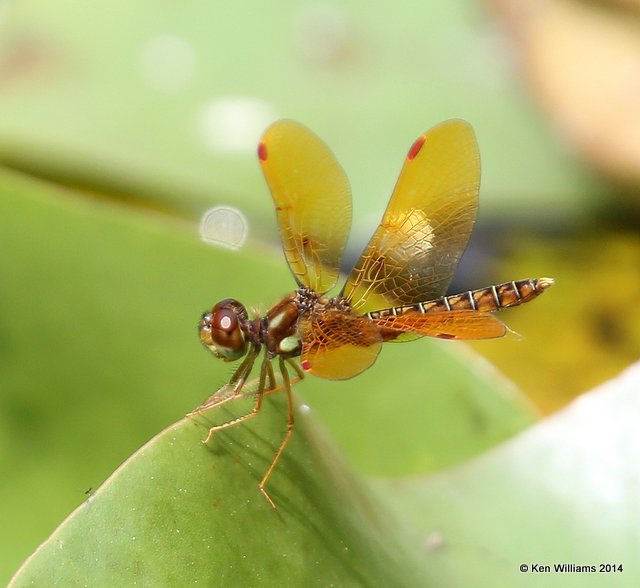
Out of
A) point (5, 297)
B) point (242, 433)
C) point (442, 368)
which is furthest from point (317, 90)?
point (242, 433)

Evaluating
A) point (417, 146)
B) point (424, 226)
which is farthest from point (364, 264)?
point (417, 146)

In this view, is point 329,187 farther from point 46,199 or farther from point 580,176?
point 580,176

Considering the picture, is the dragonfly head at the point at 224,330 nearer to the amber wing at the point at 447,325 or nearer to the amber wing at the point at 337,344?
the amber wing at the point at 337,344

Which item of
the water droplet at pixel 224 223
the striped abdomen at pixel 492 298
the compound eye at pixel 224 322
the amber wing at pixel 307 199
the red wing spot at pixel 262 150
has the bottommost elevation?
the water droplet at pixel 224 223

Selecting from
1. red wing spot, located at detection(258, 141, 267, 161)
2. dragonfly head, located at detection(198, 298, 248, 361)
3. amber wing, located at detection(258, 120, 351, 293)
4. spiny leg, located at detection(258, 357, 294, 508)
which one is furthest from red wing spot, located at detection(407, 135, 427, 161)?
spiny leg, located at detection(258, 357, 294, 508)

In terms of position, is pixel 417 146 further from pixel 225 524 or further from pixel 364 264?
pixel 225 524

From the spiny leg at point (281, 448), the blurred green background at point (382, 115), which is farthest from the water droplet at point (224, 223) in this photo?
the spiny leg at point (281, 448)

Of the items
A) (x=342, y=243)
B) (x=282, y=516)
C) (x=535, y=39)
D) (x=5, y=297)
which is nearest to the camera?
(x=282, y=516)
